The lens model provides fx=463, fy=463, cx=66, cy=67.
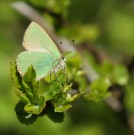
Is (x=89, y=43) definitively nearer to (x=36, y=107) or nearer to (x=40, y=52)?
(x=40, y=52)

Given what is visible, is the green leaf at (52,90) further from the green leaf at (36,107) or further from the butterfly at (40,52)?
the butterfly at (40,52)

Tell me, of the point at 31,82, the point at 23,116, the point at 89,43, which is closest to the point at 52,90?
the point at 31,82

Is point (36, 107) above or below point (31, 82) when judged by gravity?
below

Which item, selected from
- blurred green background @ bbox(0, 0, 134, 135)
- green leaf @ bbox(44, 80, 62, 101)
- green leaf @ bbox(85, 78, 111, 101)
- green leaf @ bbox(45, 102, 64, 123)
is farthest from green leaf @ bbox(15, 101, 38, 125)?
blurred green background @ bbox(0, 0, 134, 135)

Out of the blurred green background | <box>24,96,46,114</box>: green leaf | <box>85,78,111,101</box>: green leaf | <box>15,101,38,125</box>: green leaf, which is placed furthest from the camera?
the blurred green background

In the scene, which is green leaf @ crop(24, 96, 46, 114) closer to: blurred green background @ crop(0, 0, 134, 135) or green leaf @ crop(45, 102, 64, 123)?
green leaf @ crop(45, 102, 64, 123)

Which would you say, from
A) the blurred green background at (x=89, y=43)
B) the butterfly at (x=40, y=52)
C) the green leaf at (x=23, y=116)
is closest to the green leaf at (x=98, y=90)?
the butterfly at (x=40, y=52)

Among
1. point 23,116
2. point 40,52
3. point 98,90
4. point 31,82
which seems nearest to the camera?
point 31,82
